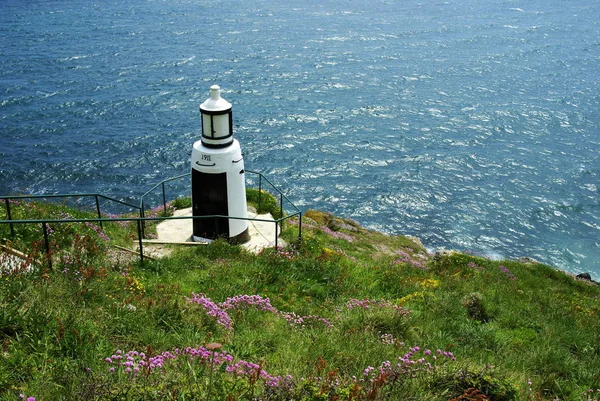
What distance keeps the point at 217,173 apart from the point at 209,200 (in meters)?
1.04

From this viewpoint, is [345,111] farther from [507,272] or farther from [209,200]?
[209,200]

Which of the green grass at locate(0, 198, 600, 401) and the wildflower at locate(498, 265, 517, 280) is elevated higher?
the green grass at locate(0, 198, 600, 401)

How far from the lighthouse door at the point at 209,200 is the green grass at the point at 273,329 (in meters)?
2.84

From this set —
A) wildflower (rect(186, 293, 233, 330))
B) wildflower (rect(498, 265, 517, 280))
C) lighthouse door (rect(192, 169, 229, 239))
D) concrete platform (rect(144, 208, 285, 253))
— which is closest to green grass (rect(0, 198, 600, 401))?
wildflower (rect(186, 293, 233, 330))

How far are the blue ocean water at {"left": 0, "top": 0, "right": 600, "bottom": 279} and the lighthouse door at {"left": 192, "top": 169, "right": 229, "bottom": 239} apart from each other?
56.1 feet

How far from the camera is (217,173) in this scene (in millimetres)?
18297

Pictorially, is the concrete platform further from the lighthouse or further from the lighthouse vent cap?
the lighthouse vent cap

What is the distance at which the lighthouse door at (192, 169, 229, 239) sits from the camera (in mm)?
18453

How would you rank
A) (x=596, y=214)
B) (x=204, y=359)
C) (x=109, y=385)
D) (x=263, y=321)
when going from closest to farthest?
1. (x=109, y=385)
2. (x=204, y=359)
3. (x=263, y=321)
4. (x=596, y=214)

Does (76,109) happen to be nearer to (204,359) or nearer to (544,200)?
(544,200)

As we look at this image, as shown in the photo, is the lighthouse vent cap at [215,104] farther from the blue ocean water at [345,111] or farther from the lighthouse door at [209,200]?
the blue ocean water at [345,111]

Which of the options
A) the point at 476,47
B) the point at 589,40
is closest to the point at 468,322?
the point at 476,47

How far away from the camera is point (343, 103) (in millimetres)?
51125

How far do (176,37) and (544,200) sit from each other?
150ft
